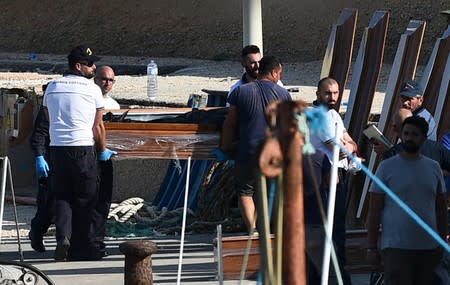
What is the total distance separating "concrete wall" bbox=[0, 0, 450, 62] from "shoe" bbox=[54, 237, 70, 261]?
1636 cm

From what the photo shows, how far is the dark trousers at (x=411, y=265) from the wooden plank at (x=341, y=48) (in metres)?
4.80

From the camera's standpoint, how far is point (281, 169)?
4.75 meters

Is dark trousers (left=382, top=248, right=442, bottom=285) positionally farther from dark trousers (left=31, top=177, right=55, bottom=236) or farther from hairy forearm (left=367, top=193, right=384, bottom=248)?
dark trousers (left=31, top=177, right=55, bottom=236)

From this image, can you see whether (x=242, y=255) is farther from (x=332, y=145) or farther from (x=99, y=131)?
(x=99, y=131)

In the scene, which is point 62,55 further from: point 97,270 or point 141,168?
point 97,270

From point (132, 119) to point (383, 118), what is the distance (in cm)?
232

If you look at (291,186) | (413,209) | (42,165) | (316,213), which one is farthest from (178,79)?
(291,186)

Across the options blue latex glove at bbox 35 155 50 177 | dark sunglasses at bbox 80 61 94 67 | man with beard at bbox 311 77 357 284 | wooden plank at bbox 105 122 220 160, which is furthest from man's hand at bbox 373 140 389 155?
blue latex glove at bbox 35 155 50 177

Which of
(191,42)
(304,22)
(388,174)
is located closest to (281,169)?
(388,174)

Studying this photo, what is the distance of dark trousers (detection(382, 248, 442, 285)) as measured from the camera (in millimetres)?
7828

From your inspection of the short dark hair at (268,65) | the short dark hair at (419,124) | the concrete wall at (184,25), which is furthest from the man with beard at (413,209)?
the concrete wall at (184,25)

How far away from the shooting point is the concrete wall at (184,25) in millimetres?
29203

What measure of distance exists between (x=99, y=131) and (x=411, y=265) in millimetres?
3645

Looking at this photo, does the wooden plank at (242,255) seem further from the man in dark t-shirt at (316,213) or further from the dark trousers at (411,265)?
the dark trousers at (411,265)
